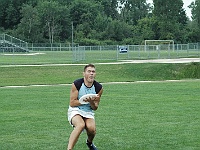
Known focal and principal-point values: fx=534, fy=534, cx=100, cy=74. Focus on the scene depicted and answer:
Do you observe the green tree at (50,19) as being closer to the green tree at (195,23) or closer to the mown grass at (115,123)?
the green tree at (195,23)

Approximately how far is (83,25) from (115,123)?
104 metres

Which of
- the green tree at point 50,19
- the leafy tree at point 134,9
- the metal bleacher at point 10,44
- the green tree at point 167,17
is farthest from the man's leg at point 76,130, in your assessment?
the leafy tree at point 134,9

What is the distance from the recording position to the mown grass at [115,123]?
1053cm

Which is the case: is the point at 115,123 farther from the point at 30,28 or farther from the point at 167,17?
the point at 167,17

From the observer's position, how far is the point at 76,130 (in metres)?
8.91

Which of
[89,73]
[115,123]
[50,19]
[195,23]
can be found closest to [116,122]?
[115,123]

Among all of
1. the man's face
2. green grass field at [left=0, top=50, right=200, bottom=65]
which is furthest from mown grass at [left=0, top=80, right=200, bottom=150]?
green grass field at [left=0, top=50, right=200, bottom=65]

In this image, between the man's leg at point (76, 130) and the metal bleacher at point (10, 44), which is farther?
the metal bleacher at point (10, 44)

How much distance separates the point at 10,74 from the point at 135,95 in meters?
17.3

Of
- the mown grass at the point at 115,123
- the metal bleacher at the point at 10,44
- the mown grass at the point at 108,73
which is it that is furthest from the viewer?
the metal bleacher at the point at 10,44

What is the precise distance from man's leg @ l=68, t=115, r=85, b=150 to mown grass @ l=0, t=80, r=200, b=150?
1232 millimetres

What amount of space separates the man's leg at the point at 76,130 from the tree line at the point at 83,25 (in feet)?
305

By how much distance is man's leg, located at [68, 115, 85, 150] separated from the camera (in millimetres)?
8877

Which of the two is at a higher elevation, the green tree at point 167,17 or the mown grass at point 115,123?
the green tree at point 167,17
